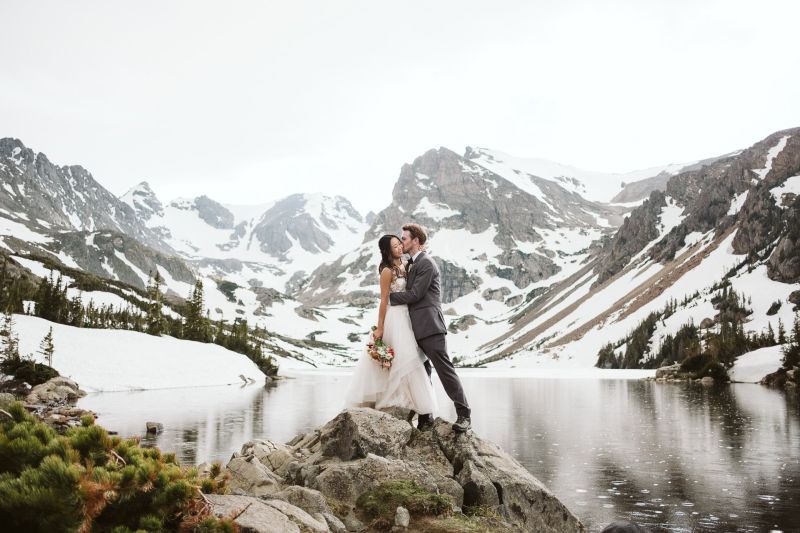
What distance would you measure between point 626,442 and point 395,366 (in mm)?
19141

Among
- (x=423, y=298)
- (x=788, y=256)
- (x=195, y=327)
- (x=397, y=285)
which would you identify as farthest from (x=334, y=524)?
(x=788, y=256)

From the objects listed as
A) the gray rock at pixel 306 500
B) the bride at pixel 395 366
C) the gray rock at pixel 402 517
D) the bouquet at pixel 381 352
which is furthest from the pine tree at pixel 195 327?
the gray rock at pixel 402 517

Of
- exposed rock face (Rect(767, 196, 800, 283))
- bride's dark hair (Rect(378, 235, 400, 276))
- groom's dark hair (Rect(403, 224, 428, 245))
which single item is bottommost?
bride's dark hair (Rect(378, 235, 400, 276))

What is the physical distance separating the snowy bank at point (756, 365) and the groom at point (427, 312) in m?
71.4

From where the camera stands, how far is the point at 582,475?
769 inches

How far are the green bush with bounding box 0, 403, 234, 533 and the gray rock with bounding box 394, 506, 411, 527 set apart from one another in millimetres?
3650

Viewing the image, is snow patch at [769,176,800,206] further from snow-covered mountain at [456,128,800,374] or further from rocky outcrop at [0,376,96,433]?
rocky outcrop at [0,376,96,433]

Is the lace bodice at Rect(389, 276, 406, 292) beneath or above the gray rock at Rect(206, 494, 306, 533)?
above

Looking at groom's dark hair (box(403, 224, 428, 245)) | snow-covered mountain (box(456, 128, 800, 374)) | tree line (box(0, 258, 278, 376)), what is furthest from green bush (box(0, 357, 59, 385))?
snow-covered mountain (box(456, 128, 800, 374))

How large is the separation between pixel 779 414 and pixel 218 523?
3997cm

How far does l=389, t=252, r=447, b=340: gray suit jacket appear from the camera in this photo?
11.5 meters

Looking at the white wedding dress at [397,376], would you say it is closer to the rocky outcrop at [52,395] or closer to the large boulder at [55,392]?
the rocky outcrop at [52,395]

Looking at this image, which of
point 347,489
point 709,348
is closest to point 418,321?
point 347,489

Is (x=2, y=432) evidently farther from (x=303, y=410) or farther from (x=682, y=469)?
(x=303, y=410)
